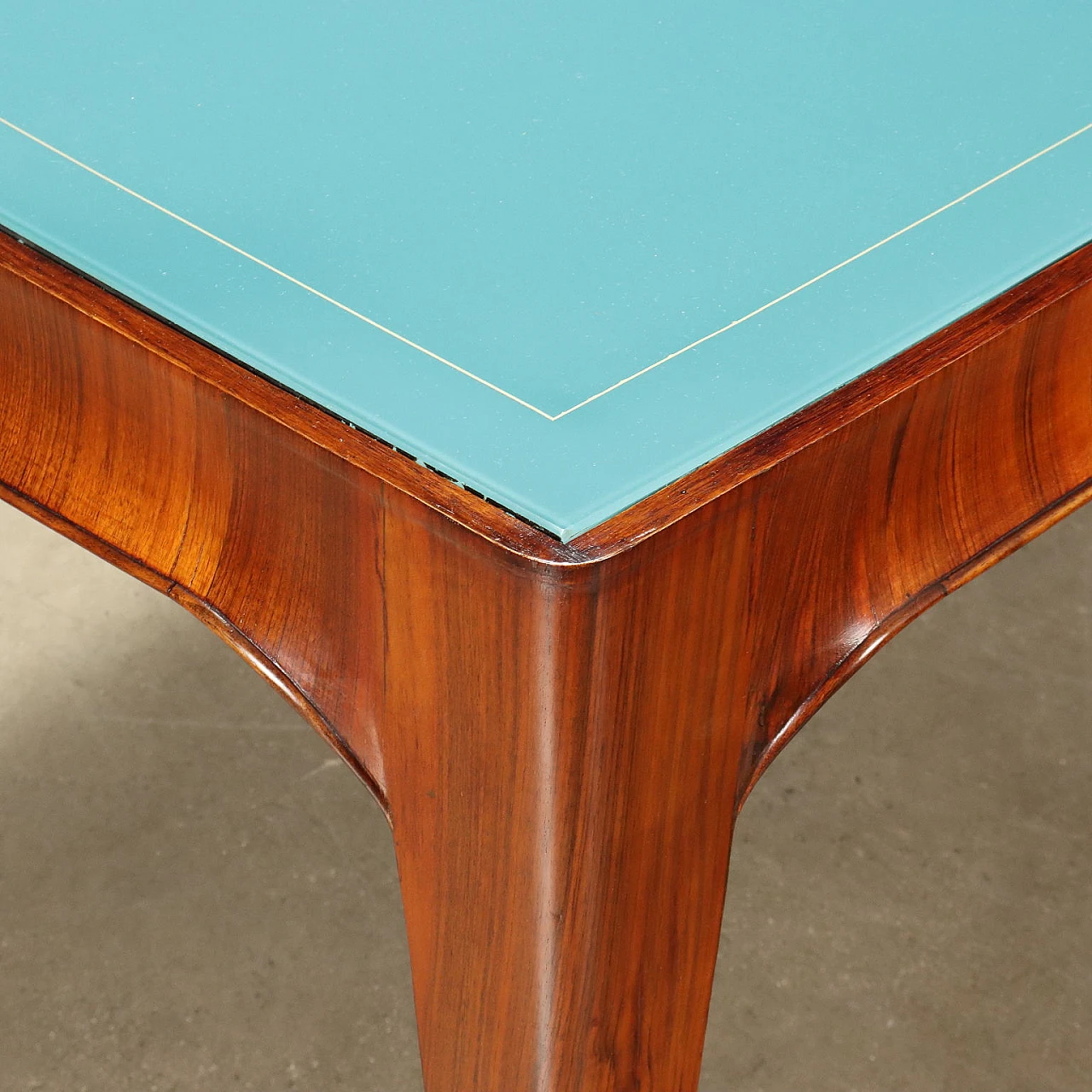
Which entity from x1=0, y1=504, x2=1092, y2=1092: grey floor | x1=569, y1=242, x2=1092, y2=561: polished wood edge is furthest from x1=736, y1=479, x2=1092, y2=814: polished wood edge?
x1=0, y1=504, x2=1092, y2=1092: grey floor

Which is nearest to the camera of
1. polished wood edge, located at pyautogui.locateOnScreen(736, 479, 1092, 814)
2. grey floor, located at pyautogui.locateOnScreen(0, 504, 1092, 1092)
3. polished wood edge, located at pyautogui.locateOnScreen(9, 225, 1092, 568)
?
polished wood edge, located at pyautogui.locateOnScreen(9, 225, 1092, 568)

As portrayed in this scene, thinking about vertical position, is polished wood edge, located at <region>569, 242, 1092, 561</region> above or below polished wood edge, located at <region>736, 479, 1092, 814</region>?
above

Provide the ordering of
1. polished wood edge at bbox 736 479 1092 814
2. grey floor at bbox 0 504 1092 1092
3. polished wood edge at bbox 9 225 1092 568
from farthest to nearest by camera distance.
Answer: grey floor at bbox 0 504 1092 1092 → polished wood edge at bbox 736 479 1092 814 → polished wood edge at bbox 9 225 1092 568

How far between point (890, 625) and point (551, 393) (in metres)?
0.26

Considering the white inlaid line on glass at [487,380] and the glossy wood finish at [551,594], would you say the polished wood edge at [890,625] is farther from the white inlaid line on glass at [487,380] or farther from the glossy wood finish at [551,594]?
the white inlaid line on glass at [487,380]

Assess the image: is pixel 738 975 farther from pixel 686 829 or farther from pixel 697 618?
pixel 697 618

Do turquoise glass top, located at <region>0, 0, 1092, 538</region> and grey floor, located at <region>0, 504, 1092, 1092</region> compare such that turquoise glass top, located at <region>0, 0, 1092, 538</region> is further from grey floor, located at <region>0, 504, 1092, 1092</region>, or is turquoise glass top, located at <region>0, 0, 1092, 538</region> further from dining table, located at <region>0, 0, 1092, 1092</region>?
grey floor, located at <region>0, 504, 1092, 1092</region>

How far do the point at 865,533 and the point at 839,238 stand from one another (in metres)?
0.14

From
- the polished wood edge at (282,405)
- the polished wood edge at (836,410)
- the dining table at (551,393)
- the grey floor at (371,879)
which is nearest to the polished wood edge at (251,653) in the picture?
the dining table at (551,393)

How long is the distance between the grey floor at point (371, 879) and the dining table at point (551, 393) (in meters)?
0.45

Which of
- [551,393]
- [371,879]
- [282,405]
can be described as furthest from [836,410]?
[371,879]

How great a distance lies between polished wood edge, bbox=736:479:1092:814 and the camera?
84 cm

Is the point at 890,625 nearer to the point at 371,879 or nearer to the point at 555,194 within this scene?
the point at 555,194

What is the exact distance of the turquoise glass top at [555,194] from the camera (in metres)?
0.70
